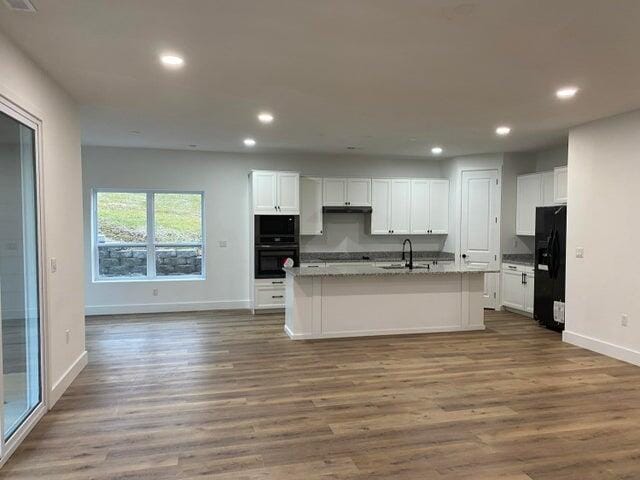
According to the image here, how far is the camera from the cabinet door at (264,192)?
710 cm

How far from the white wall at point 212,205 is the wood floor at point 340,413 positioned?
6.06 ft

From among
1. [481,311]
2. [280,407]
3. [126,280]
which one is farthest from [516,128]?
[126,280]

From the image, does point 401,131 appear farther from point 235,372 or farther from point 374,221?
point 235,372

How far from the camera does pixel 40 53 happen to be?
3.13 meters

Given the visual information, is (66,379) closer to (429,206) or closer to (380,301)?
(380,301)

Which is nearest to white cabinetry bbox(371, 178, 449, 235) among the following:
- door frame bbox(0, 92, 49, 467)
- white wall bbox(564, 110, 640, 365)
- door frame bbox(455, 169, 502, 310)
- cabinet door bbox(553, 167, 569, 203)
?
door frame bbox(455, 169, 502, 310)

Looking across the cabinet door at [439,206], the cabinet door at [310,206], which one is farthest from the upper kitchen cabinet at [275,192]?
the cabinet door at [439,206]

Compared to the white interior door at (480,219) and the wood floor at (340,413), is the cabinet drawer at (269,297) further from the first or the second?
the white interior door at (480,219)

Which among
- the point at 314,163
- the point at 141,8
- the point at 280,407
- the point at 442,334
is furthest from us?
the point at 314,163

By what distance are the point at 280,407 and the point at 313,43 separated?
2713mm

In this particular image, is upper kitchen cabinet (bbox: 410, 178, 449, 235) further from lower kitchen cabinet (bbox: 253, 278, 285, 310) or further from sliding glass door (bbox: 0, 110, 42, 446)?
sliding glass door (bbox: 0, 110, 42, 446)

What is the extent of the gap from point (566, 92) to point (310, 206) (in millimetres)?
4419

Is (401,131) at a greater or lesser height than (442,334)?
greater

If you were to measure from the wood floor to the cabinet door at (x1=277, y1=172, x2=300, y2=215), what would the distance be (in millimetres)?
2409
